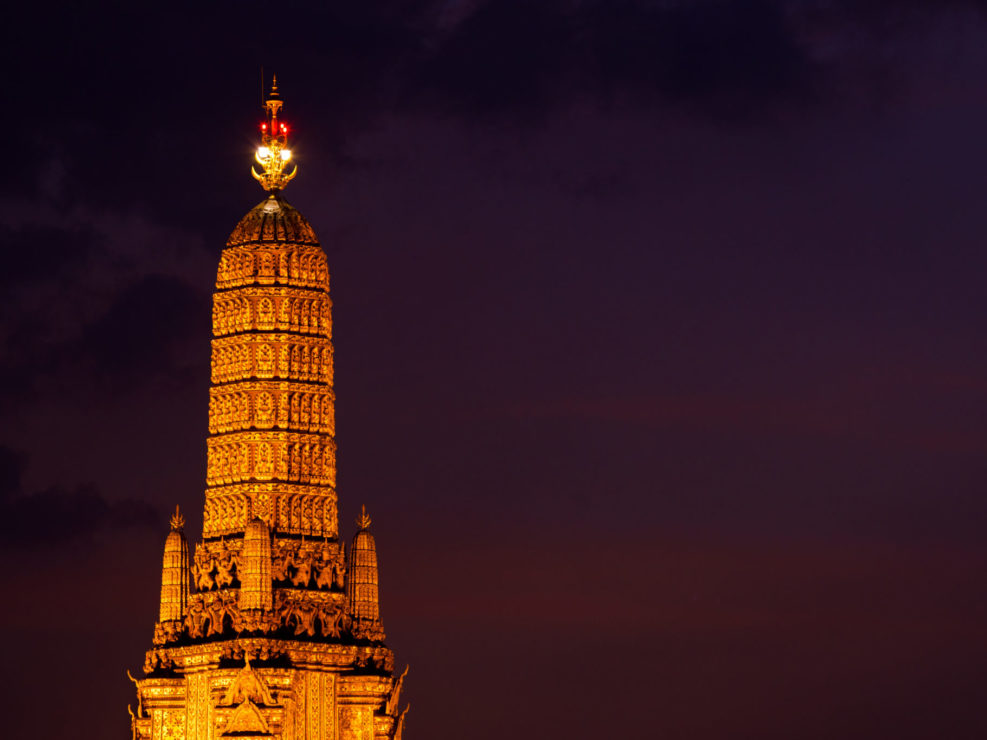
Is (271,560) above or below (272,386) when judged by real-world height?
below

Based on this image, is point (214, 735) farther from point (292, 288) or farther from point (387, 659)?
point (292, 288)

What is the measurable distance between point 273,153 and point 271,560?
1764 centimetres

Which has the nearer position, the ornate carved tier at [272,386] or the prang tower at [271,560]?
the prang tower at [271,560]

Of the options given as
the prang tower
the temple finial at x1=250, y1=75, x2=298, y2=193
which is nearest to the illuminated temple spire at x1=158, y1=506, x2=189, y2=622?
the prang tower

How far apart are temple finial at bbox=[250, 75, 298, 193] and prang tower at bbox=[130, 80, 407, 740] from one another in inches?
79.8

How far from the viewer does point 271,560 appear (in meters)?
121

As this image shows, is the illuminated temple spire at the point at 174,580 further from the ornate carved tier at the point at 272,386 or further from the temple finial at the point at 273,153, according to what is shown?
the temple finial at the point at 273,153

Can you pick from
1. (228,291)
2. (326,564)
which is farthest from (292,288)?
(326,564)

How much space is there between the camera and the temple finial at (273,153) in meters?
128

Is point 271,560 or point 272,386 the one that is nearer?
point 271,560

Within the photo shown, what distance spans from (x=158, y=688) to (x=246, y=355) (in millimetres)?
13811

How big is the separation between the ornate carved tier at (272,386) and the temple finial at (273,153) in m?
1.60

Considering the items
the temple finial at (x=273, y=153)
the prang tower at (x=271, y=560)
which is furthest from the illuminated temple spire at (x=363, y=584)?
the temple finial at (x=273, y=153)

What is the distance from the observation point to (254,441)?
4857 inches
